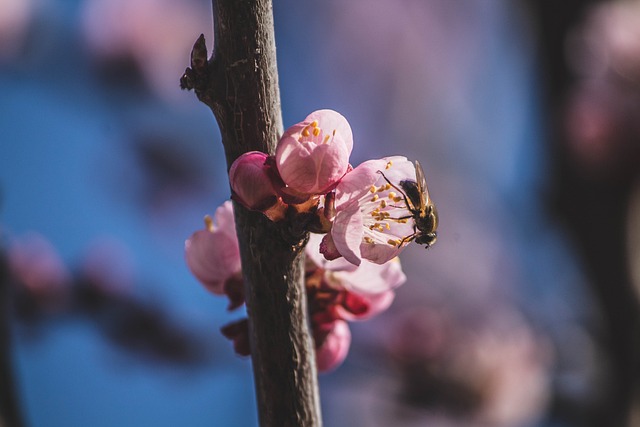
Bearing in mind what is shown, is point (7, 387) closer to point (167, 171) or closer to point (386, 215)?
point (386, 215)

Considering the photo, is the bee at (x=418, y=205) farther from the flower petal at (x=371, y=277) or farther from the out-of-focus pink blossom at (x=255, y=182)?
the out-of-focus pink blossom at (x=255, y=182)

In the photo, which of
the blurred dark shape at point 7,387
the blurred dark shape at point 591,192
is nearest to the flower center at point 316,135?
the blurred dark shape at point 7,387

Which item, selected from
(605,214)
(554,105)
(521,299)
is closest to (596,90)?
(554,105)

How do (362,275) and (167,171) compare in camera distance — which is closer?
(362,275)

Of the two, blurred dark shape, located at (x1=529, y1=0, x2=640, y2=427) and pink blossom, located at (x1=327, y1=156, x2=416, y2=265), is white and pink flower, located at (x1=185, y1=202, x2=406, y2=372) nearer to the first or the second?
pink blossom, located at (x1=327, y1=156, x2=416, y2=265)

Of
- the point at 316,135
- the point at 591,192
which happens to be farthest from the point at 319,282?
the point at 591,192

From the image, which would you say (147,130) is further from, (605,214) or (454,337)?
(605,214)

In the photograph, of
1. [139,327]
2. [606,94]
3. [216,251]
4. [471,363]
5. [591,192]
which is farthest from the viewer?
[471,363]
